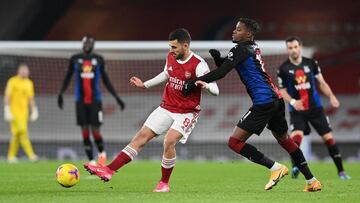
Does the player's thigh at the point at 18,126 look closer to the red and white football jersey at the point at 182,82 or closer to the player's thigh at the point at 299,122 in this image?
the player's thigh at the point at 299,122

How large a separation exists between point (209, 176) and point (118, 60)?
761cm

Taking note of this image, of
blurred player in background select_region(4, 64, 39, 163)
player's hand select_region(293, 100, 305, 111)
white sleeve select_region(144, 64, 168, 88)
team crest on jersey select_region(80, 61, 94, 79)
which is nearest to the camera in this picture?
white sleeve select_region(144, 64, 168, 88)

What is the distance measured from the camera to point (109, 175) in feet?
33.6

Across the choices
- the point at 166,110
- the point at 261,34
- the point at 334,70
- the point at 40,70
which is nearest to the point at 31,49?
the point at 40,70

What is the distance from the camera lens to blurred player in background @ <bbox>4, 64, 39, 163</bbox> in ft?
64.4

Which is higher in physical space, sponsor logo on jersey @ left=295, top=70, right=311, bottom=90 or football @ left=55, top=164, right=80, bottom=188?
sponsor logo on jersey @ left=295, top=70, right=311, bottom=90

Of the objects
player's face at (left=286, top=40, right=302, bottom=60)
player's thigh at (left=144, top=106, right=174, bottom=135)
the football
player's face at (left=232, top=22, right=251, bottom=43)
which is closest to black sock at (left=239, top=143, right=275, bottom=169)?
player's thigh at (left=144, top=106, right=174, bottom=135)

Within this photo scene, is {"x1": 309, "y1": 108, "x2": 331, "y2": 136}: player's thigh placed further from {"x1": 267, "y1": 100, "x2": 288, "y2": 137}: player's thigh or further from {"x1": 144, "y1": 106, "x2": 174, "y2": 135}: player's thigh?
{"x1": 144, "y1": 106, "x2": 174, "y2": 135}: player's thigh

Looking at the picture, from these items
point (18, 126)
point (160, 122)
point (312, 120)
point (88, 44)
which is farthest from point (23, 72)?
point (160, 122)

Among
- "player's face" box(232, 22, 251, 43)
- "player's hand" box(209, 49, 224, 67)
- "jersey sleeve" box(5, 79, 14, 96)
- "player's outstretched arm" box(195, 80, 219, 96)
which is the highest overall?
"player's face" box(232, 22, 251, 43)

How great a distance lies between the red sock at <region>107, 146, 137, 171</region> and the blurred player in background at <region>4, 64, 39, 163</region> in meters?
9.32

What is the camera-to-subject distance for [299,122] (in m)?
14.0

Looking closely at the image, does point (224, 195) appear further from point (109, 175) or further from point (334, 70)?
point (334, 70)

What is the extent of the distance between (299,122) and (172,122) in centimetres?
381
